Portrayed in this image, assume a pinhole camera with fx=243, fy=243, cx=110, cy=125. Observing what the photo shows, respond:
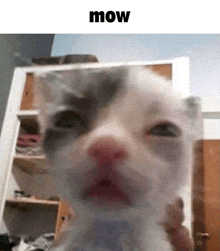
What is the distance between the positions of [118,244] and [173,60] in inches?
13.9

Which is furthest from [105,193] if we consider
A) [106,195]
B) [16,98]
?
[16,98]

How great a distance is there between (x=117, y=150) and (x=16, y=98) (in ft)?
0.79

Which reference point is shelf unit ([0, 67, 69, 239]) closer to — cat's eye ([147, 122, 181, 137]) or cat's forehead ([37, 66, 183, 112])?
cat's forehead ([37, 66, 183, 112])

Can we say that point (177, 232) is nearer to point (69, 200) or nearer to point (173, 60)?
point (69, 200)

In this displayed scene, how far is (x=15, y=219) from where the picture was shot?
0.45 metres

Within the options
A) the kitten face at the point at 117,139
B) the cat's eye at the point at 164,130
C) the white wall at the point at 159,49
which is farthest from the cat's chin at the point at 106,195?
the white wall at the point at 159,49

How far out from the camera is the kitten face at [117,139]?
41 centimetres

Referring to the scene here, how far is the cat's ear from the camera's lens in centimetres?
49

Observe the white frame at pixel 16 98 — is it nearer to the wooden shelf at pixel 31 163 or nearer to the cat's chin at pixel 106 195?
the wooden shelf at pixel 31 163

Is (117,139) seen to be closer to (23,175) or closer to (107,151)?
(107,151)

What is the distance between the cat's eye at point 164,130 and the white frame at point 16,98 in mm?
67

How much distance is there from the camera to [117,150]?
421mm

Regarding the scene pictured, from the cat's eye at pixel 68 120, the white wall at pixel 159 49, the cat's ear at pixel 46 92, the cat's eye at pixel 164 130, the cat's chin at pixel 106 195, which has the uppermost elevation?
the white wall at pixel 159 49
